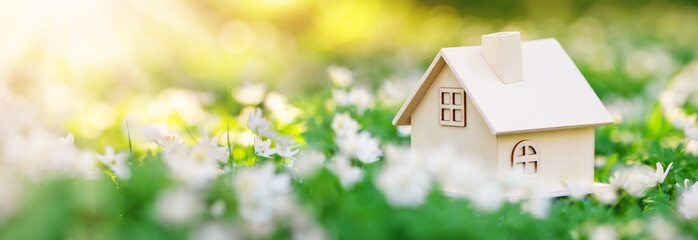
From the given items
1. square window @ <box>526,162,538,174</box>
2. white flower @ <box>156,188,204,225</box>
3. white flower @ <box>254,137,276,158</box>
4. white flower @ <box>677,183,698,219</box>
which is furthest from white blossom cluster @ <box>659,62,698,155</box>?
white flower @ <box>156,188,204,225</box>

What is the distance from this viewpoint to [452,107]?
115 inches

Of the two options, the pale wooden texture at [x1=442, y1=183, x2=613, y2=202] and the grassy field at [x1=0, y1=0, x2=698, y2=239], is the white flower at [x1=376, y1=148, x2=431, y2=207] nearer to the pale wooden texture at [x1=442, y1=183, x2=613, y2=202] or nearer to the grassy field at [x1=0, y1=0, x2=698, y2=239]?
the grassy field at [x1=0, y1=0, x2=698, y2=239]

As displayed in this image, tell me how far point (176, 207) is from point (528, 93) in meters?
1.72

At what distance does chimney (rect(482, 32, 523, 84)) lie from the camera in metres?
2.88

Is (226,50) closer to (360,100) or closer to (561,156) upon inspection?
(360,100)

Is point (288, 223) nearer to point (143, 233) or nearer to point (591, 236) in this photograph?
point (143, 233)

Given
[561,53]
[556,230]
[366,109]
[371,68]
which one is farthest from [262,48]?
[556,230]

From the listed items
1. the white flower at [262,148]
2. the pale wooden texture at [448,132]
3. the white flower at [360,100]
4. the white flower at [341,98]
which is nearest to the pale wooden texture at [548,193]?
the pale wooden texture at [448,132]

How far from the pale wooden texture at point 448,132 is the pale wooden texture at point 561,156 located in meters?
0.08

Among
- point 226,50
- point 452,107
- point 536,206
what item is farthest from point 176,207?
point 226,50

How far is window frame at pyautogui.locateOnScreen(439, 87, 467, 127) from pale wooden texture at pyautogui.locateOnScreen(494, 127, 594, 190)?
0.22 metres

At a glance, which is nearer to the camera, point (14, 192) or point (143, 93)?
point (14, 192)

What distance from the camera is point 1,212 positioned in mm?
1709

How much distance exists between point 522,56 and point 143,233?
189 centimetres
